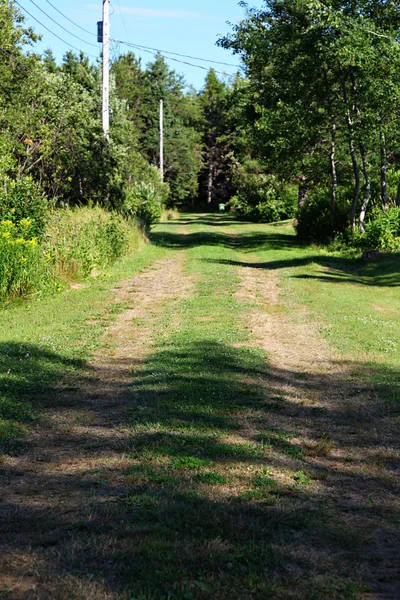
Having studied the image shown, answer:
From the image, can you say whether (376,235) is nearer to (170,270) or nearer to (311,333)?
(170,270)

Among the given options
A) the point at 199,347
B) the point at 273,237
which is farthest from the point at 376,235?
the point at 199,347

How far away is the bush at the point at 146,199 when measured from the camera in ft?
106

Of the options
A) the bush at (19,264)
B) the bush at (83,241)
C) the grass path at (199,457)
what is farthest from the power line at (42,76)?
the grass path at (199,457)

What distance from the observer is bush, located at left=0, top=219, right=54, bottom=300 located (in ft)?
48.2

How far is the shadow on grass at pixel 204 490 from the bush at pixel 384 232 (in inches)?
655

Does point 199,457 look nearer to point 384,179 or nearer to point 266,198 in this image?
point 384,179

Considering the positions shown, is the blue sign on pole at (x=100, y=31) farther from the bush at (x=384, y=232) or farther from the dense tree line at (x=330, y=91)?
the bush at (x=384, y=232)

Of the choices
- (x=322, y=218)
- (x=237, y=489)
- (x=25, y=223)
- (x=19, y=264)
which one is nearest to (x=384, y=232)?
(x=322, y=218)

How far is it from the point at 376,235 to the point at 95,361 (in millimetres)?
17244

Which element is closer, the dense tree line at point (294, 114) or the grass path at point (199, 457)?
the grass path at point (199, 457)

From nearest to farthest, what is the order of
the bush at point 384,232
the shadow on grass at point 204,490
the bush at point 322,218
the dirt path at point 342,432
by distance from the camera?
the shadow on grass at point 204,490 < the dirt path at point 342,432 < the bush at point 384,232 < the bush at point 322,218

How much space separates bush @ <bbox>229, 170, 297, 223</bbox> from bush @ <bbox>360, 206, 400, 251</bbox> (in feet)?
77.5

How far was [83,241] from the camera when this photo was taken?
1984 cm

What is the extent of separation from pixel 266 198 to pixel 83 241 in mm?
34541
